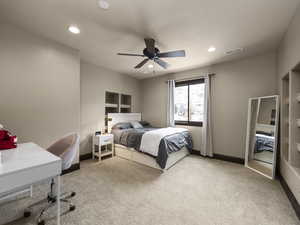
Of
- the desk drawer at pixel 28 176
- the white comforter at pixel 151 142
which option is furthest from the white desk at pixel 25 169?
the white comforter at pixel 151 142

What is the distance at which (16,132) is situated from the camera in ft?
7.21

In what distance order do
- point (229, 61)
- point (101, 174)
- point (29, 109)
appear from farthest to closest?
1. point (229, 61)
2. point (101, 174)
3. point (29, 109)

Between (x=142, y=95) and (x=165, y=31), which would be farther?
(x=142, y=95)

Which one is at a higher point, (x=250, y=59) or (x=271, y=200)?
(x=250, y=59)

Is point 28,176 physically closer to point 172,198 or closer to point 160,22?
point 172,198

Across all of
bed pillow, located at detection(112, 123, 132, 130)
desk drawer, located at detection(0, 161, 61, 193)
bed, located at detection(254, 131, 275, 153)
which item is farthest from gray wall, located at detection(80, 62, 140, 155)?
bed, located at detection(254, 131, 275, 153)

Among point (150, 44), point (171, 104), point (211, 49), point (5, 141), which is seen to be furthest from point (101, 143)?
point (211, 49)

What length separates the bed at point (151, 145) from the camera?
2766 millimetres

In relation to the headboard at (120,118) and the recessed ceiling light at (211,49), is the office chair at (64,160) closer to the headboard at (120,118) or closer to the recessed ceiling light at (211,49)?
the headboard at (120,118)

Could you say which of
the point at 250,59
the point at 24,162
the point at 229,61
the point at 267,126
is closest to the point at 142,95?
the point at 229,61

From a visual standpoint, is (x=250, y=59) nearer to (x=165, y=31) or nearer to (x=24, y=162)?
(x=165, y=31)

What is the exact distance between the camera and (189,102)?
4.26 meters

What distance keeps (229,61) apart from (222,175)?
9.28 ft

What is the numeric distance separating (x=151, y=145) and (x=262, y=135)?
2.49 m
